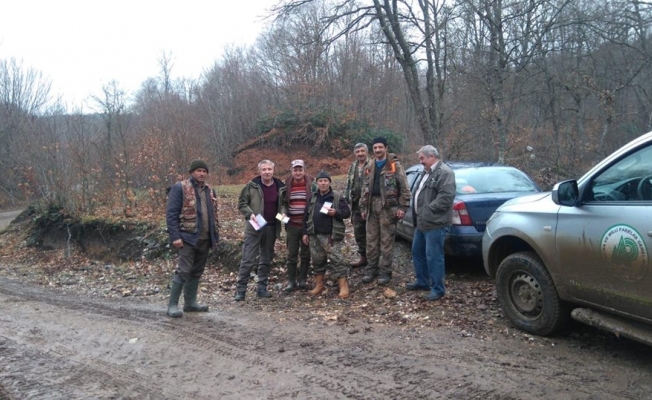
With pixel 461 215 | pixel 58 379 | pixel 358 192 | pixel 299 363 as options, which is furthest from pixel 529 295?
pixel 58 379

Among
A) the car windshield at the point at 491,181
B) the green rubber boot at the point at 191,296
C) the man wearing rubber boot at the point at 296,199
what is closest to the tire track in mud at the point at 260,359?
the green rubber boot at the point at 191,296

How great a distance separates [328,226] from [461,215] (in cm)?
179

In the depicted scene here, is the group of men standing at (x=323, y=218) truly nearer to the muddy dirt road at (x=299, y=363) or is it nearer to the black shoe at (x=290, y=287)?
the black shoe at (x=290, y=287)

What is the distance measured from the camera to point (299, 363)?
4.59 meters

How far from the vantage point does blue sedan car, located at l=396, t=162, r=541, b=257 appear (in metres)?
6.66

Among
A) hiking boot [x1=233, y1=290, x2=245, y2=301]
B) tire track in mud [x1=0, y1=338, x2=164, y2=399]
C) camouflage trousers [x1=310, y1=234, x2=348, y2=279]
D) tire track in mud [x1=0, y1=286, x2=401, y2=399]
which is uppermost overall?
camouflage trousers [x1=310, y1=234, x2=348, y2=279]

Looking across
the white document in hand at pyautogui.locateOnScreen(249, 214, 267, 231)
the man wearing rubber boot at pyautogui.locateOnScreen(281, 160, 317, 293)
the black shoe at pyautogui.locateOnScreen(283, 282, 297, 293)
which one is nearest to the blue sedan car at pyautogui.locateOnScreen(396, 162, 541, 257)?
the man wearing rubber boot at pyautogui.locateOnScreen(281, 160, 317, 293)

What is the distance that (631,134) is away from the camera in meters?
22.8

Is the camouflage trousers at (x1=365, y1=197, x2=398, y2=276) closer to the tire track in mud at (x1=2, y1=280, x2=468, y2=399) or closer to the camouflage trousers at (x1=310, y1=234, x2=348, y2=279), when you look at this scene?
the camouflage trousers at (x1=310, y1=234, x2=348, y2=279)

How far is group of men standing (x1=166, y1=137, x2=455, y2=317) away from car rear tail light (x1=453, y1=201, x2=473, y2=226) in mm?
548

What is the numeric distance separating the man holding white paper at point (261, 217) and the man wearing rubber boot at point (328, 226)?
1.82 ft

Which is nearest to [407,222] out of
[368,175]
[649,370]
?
[368,175]

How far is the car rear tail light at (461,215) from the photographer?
6.67 meters

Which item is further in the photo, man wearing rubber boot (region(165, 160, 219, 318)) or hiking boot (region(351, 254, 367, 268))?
hiking boot (region(351, 254, 367, 268))
